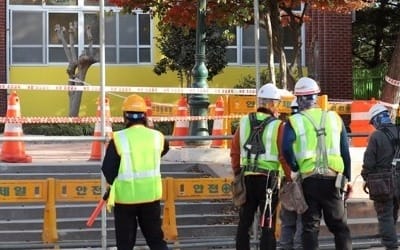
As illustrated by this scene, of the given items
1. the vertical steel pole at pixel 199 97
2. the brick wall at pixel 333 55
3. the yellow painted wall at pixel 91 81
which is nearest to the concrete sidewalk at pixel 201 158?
the vertical steel pole at pixel 199 97

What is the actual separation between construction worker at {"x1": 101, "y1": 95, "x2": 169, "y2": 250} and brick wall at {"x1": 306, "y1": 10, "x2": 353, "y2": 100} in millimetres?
17575

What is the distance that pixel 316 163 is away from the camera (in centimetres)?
670

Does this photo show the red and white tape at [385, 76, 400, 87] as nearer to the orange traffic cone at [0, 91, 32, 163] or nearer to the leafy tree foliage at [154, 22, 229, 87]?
the orange traffic cone at [0, 91, 32, 163]

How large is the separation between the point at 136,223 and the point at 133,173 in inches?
20.9

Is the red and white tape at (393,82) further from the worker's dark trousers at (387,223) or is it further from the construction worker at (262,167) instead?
the construction worker at (262,167)

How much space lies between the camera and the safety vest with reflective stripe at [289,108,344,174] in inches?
264

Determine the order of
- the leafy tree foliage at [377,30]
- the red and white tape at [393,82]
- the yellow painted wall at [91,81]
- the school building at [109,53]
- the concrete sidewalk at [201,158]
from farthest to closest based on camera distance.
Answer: the leafy tree foliage at [377,30] → the school building at [109,53] → the yellow painted wall at [91,81] → the red and white tape at [393,82] → the concrete sidewalk at [201,158]

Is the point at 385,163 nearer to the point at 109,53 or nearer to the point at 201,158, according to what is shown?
the point at 201,158

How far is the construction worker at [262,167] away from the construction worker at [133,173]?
863mm

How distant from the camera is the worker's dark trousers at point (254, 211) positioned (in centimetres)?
698

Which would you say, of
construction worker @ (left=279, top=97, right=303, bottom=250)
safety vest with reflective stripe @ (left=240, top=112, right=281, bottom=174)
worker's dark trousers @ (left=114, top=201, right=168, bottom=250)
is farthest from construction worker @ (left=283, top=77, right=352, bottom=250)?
worker's dark trousers @ (left=114, top=201, right=168, bottom=250)

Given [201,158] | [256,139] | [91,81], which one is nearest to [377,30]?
[91,81]

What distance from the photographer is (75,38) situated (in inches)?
944

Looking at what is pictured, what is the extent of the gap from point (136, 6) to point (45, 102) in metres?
11.8
